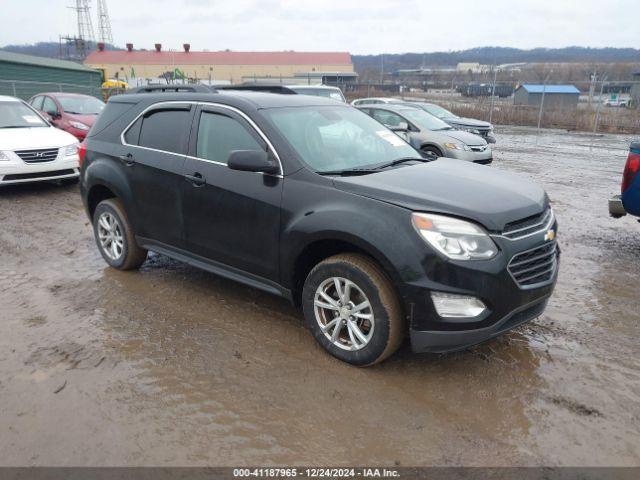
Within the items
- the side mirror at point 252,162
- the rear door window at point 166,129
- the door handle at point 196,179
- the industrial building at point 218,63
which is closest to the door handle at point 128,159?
the rear door window at point 166,129

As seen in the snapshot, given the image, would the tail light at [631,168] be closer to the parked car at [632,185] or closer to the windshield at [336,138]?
the parked car at [632,185]

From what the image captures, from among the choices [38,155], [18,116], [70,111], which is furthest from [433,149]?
[70,111]

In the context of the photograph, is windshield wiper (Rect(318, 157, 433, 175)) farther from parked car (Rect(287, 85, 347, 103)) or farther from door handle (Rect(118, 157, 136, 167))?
parked car (Rect(287, 85, 347, 103))

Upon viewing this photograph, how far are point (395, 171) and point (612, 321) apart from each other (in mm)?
2294

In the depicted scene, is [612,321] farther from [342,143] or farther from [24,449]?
[24,449]

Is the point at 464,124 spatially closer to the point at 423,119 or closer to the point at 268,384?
the point at 423,119

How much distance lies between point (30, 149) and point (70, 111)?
4684 millimetres

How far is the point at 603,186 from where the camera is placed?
10461mm

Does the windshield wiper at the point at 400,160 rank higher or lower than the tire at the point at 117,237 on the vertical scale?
higher

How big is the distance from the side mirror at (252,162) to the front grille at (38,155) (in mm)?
6505

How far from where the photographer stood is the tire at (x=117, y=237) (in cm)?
509

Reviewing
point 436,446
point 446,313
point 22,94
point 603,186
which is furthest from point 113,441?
point 22,94

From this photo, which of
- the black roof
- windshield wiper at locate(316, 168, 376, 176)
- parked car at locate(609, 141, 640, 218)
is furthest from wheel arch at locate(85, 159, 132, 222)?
parked car at locate(609, 141, 640, 218)

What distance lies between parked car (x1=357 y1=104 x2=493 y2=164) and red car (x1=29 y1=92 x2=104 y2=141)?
272 inches
